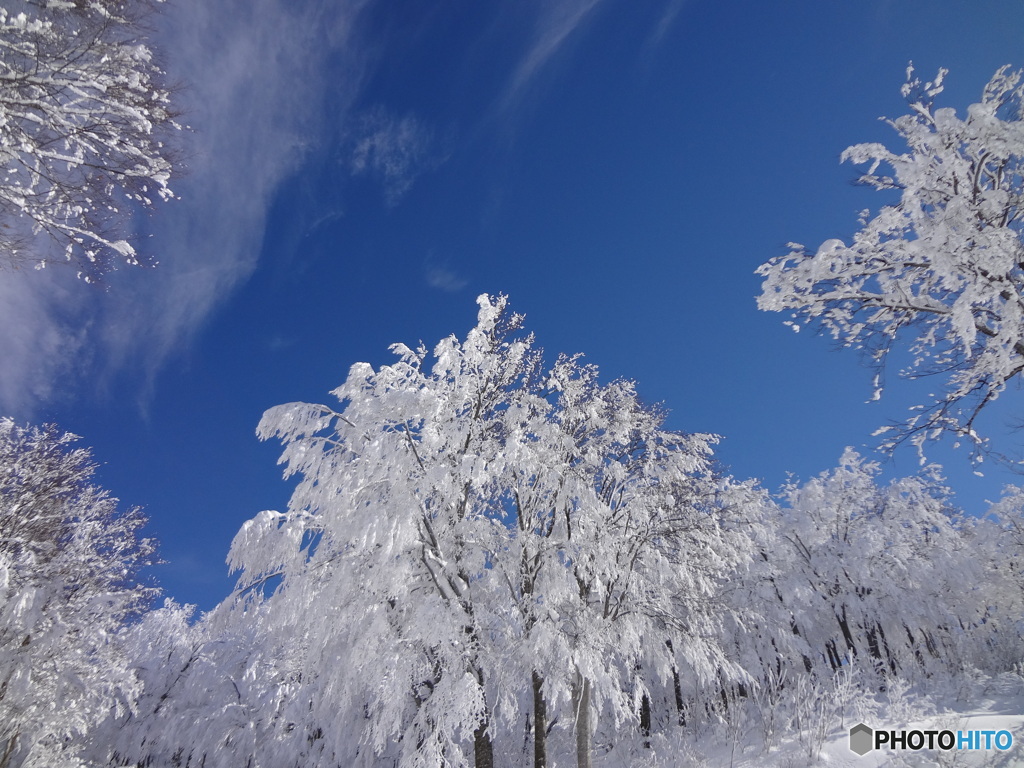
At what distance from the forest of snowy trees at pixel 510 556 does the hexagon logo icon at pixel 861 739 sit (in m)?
0.45

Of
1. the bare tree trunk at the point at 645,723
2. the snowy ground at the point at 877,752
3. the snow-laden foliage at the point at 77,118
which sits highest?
the snow-laden foliage at the point at 77,118

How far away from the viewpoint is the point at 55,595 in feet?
45.8

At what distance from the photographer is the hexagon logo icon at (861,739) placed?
7612 mm

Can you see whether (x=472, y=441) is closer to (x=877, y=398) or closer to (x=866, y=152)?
(x=877, y=398)

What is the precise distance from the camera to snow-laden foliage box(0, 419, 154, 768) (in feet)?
42.1

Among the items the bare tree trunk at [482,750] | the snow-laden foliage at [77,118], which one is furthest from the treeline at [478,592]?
the snow-laden foliage at [77,118]

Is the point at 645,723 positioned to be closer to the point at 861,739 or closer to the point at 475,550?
the point at 861,739

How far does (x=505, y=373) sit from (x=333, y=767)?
1399 cm

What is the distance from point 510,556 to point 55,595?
48.7 feet

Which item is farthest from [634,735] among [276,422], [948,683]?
[276,422]

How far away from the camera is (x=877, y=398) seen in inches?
242

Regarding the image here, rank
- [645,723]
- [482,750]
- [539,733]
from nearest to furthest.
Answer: [482,750], [539,733], [645,723]

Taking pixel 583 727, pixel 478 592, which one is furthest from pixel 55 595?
pixel 583 727

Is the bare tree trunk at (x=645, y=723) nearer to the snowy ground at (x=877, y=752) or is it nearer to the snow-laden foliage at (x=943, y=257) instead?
the snowy ground at (x=877, y=752)
